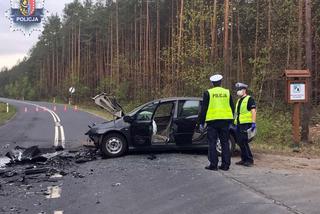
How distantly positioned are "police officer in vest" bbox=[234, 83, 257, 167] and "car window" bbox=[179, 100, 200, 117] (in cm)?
169

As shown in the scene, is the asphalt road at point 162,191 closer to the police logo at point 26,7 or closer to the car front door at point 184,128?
the car front door at point 184,128

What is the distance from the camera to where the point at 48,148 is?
15.2 metres

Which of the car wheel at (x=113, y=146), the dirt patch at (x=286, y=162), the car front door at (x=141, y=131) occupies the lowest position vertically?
the dirt patch at (x=286, y=162)

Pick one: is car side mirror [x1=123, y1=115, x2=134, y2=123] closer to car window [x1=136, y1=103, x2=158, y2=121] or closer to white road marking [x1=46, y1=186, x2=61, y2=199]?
car window [x1=136, y1=103, x2=158, y2=121]

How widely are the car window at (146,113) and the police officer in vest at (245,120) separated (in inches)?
95.9

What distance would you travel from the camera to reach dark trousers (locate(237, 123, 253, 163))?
1096 centimetres

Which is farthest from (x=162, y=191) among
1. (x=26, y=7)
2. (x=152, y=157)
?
(x=26, y=7)

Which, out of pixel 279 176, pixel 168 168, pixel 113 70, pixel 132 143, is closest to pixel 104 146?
pixel 132 143

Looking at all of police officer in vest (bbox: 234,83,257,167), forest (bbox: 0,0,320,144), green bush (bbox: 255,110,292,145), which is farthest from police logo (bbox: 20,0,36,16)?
police officer in vest (bbox: 234,83,257,167)

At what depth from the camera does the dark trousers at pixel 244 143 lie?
10961mm

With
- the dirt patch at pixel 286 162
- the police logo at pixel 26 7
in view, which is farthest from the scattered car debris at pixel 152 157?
the police logo at pixel 26 7

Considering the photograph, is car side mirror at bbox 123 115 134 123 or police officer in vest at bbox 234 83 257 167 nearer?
police officer in vest at bbox 234 83 257 167

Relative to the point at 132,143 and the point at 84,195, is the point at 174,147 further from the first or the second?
the point at 84,195

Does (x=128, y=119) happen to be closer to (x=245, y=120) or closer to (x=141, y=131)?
(x=141, y=131)
